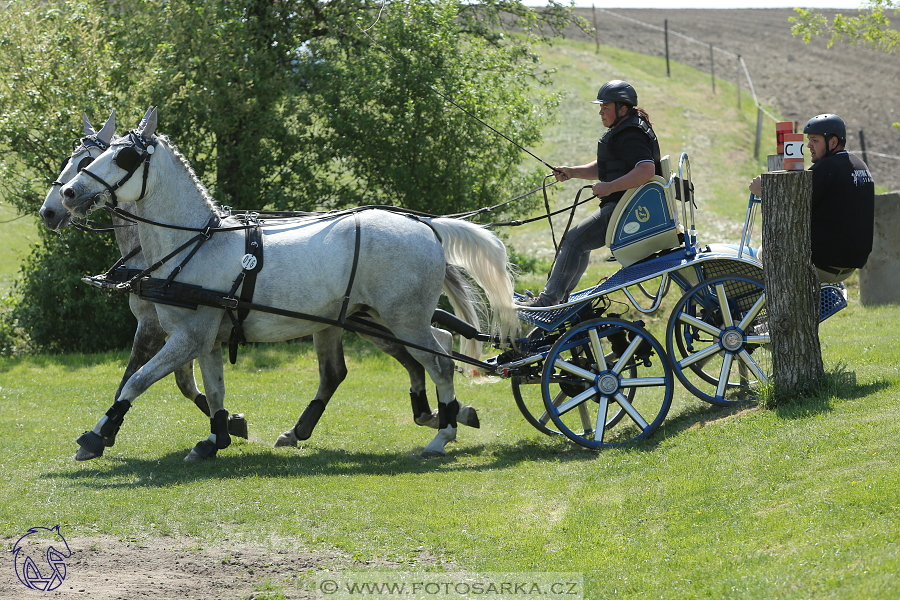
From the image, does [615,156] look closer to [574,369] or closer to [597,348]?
[597,348]

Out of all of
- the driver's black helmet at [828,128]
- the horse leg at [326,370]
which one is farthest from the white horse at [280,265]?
the driver's black helmet at [828,128]

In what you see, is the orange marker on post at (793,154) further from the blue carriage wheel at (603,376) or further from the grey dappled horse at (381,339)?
the grey dappled horse at (381,339)

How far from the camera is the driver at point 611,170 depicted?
22.1ft

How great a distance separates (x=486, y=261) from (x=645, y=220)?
140 cm

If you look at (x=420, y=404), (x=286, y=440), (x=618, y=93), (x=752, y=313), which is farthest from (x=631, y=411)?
(x=286, y=440)

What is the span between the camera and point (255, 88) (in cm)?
1447

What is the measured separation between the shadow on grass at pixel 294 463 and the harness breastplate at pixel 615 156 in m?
2.30

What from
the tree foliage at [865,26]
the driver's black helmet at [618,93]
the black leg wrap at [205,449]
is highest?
the tree foliage at [865,26]

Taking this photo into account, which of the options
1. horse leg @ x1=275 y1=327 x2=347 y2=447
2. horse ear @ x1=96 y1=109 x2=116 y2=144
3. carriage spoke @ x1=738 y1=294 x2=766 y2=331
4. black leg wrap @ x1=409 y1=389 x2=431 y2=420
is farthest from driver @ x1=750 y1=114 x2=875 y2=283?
horse ear @ x1=96 y1=109 x2=116 y2=144

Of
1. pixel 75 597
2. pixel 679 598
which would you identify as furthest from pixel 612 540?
pixel 75 597

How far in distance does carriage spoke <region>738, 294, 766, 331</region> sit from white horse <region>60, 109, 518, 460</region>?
6.11 feet

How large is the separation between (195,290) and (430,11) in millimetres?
9294

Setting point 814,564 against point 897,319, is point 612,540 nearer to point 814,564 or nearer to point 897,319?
point 814,564

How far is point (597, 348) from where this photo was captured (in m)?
7.00
